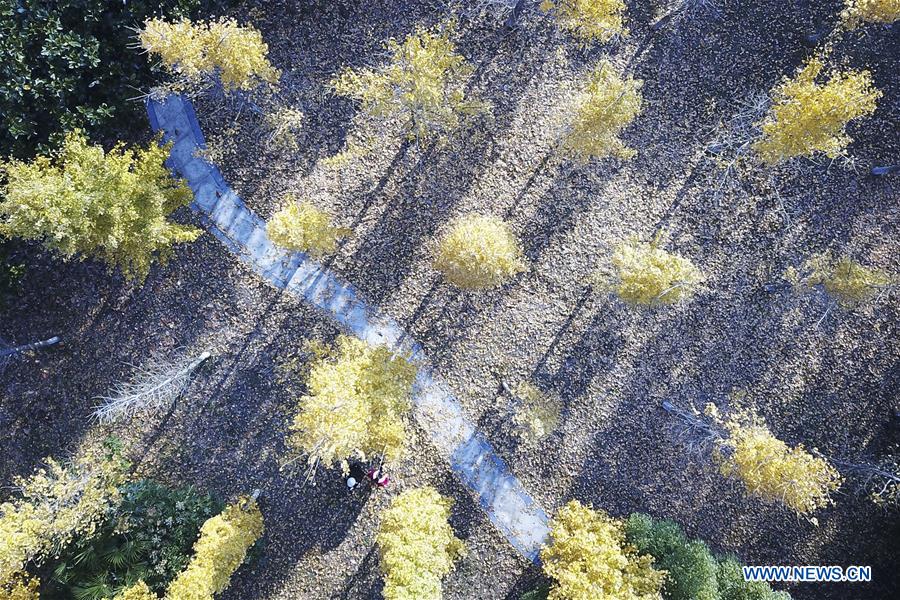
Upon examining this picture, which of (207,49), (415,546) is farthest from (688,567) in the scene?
(207,49)

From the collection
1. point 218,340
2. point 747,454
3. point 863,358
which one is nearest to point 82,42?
point 218,340

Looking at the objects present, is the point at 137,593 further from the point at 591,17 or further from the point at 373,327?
the point at 591,17

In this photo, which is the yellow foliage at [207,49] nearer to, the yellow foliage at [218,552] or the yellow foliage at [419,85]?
the yellow foliage at [419,85]

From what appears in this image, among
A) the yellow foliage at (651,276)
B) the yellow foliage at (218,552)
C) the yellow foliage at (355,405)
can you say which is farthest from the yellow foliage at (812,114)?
the yellow foliage at (218,552)

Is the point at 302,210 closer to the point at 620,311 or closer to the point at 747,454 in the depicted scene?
the point at 620,311

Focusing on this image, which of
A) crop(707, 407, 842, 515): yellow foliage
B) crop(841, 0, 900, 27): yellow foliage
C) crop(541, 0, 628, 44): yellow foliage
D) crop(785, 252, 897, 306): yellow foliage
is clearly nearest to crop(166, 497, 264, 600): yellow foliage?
crop(707, 407, 842, 515): yellow foliage
